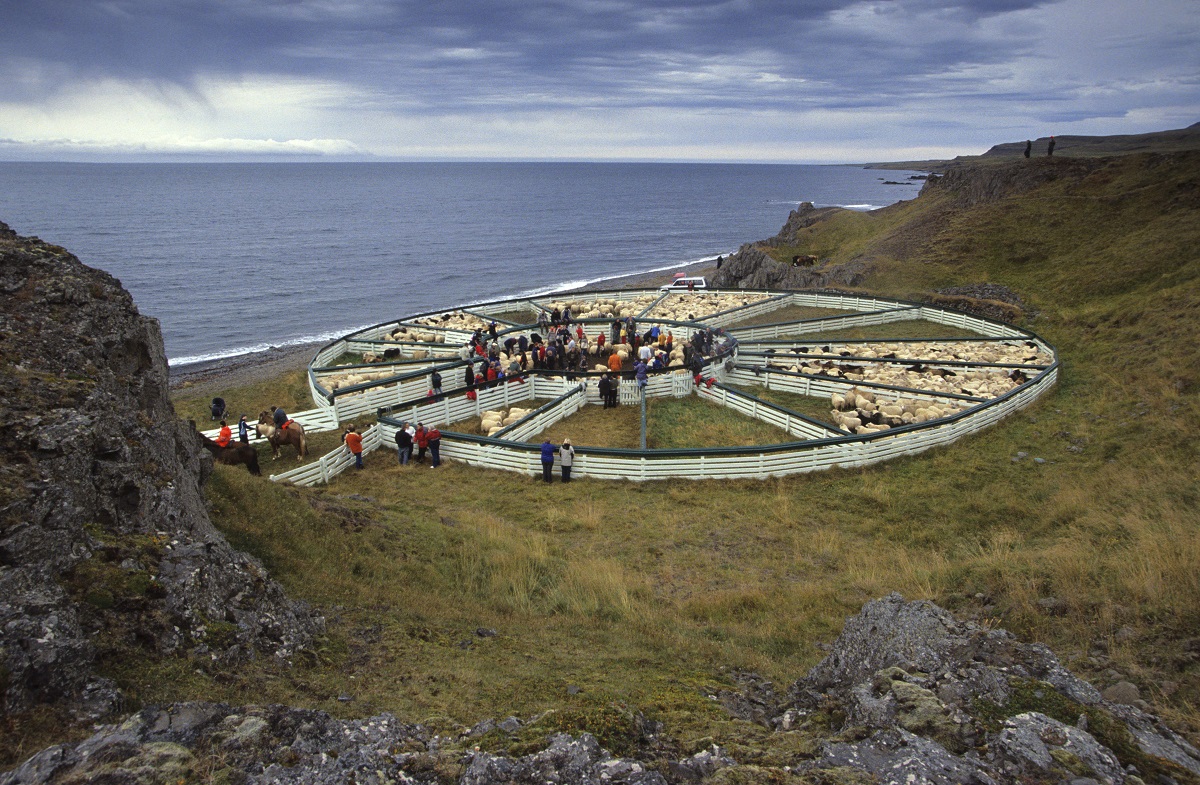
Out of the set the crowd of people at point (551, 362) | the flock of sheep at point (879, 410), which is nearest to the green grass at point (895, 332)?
the crowd of people at point (551, 362)

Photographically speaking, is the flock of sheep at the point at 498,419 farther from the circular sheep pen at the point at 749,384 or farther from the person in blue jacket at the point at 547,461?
the person in blue jacket at the point at 547,461

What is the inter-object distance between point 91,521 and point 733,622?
8776 millimetres

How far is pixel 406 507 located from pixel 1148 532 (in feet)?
48.7

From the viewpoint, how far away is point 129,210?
163125mm

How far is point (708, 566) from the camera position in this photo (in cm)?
1380

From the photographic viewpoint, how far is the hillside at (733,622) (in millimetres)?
5918

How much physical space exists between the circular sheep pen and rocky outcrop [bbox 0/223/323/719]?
11.3 m

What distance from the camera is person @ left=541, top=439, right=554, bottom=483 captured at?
18.7m

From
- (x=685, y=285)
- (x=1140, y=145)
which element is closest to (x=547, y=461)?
(x=685, y=285)

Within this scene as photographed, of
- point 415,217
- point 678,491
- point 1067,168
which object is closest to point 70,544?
point 678,491

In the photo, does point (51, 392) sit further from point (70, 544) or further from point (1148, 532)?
point (1148, 532)

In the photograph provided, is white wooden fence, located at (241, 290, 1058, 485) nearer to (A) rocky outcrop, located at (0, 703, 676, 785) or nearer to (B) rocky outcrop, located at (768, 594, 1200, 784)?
(B) rocky outcrop, located at (768, 594, 1200, 784)

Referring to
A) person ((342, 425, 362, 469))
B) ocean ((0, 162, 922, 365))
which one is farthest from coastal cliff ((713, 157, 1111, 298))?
person ((342, 425, 362, 469))

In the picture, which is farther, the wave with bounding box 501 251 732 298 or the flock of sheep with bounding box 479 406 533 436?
the wave with bounding box 501 251 732 298
